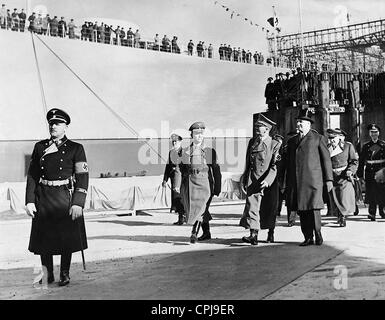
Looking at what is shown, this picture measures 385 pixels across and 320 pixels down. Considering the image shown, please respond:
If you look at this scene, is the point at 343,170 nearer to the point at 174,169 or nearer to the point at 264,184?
the point at 264,184

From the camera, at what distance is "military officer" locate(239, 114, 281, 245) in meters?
5.84

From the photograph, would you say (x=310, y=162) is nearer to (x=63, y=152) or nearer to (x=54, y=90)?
(x=63, y=152)

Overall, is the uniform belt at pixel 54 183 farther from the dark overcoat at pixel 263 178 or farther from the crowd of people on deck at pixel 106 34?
the crowd of people on deck at pixel 106 34

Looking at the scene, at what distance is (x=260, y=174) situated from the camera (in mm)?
5930

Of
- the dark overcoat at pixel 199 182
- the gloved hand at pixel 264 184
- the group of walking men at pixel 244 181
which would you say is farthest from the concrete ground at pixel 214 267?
the gloved hand at pixel 264 184

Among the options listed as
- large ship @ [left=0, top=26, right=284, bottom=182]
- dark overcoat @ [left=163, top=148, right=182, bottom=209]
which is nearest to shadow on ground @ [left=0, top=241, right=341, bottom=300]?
dark overcoat @ [left=163, top=148, right=182, bottom=209]

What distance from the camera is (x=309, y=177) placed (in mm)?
5648

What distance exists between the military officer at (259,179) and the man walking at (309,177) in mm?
295

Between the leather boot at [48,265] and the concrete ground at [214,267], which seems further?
the leather boot at [48,265]

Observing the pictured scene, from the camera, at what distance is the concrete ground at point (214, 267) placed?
3.74 metres

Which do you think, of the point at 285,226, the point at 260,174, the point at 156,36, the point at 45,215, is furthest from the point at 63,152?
the point at 156,36

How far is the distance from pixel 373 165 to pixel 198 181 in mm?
3595

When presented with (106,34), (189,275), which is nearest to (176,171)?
(189,275)
